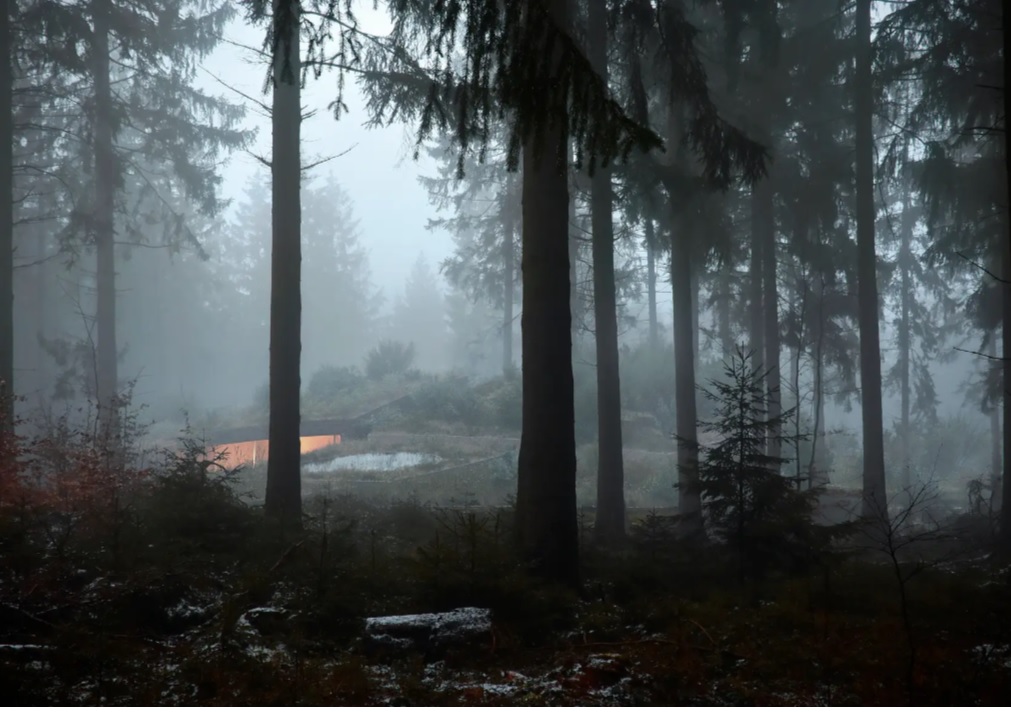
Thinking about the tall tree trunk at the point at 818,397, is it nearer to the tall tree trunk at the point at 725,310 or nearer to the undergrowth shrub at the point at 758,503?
the undergrowth shrub at the point at 758,503

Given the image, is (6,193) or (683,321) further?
Answer: (683,321)

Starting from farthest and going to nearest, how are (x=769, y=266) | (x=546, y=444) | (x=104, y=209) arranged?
(x=104, y=209)
(x=769, y=266)
(x=546, y=444)

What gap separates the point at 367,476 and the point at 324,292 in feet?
127

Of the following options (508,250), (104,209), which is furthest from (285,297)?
(508,250)

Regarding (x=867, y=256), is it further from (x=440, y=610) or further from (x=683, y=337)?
(x=440, y=610)

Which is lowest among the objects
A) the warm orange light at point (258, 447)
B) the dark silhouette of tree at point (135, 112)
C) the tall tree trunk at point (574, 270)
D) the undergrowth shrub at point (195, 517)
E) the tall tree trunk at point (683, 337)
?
the warm orange light at point (258, 447)

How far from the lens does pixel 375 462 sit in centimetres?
2270

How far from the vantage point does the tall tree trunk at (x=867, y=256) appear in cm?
1425

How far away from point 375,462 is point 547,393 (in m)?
16.6

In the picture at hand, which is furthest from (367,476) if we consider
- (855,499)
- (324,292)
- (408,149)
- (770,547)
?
(324,292)

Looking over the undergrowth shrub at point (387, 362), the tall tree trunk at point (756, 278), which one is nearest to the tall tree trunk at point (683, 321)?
the tall tree trunk at point (756, 278)

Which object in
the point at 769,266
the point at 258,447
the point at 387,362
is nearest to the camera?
the point at 769,266

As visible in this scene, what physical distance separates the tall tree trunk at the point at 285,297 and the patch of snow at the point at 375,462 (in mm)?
11671

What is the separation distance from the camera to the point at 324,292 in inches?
2224
